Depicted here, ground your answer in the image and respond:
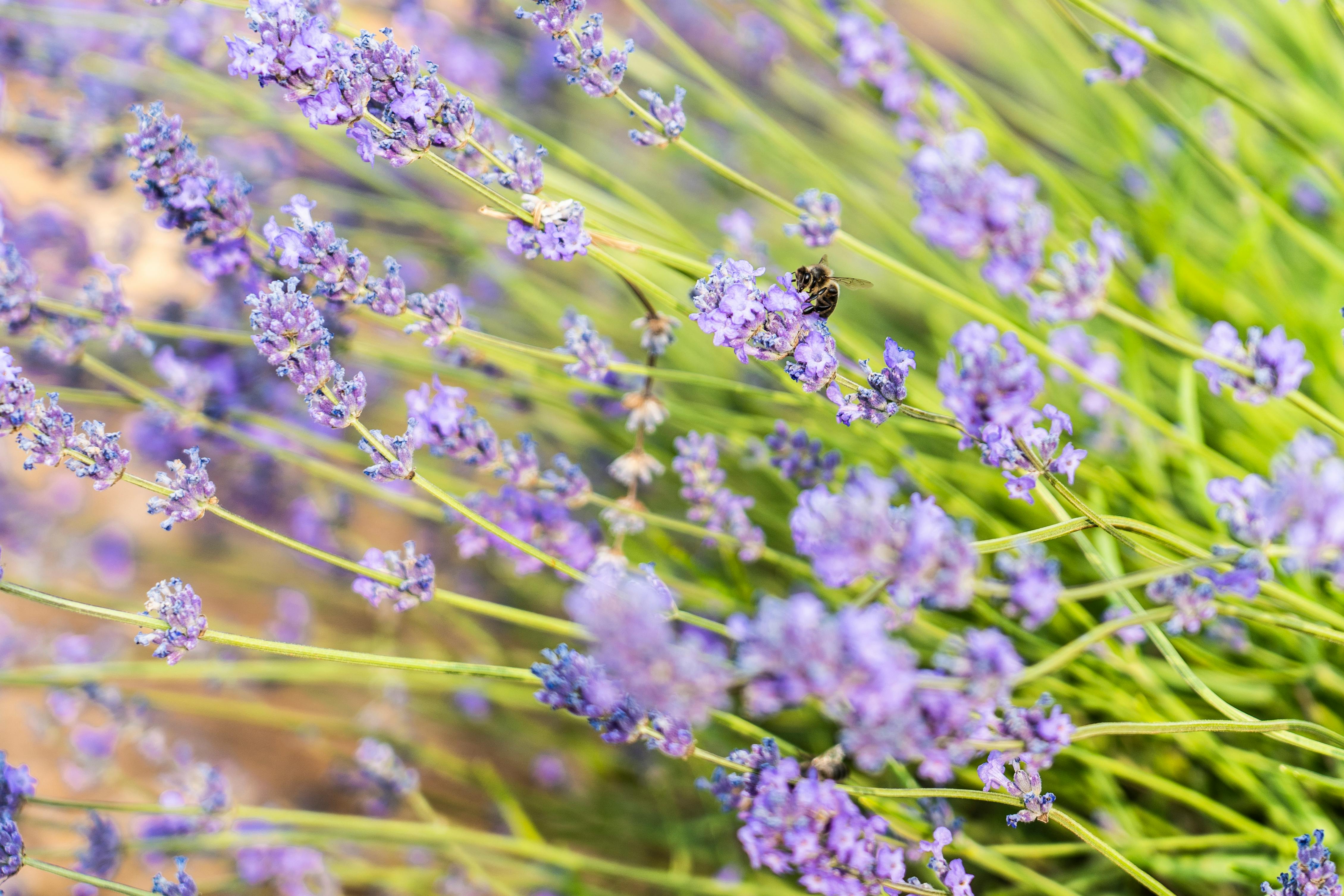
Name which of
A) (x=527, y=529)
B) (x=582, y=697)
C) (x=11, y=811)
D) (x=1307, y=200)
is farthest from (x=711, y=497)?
(x=1307, y=200)

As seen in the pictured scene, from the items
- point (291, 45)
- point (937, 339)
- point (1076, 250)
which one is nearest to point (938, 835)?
point (1076, 250)

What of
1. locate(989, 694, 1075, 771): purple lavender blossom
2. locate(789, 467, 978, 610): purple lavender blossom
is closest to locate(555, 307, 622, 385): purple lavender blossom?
locate(789, 467, 978, 610): purple lavender blossom

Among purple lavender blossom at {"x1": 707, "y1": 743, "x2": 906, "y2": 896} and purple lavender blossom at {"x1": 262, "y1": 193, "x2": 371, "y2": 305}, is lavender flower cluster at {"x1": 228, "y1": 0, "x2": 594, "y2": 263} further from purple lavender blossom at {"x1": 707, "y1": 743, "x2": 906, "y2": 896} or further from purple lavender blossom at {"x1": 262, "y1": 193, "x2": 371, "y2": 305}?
purple lavender blossom at {"x1": 707, "y1": 743, "x2": 906, "y2": 896}

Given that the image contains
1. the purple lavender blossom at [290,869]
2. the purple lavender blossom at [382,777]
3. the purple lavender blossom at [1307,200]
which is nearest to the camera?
the purple lavender blossom at [382,777]

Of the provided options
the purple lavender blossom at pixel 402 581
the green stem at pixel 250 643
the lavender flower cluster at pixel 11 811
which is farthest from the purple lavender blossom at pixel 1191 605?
the lavender flower cluster at pixel 11 811

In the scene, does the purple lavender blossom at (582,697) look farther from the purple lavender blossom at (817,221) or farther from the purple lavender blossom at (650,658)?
the purple lavender blossom at (817,221)

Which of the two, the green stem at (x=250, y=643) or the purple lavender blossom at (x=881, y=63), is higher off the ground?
the purple lavender blossom at (x=881, y=63)

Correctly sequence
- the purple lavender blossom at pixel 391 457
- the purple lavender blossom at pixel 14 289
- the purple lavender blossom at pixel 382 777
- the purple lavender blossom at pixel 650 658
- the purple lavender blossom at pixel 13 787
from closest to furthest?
the purple lavender blossom at pixel 650 658
the purple lavender blossom at pixel 391 457
the purple lavender blossom at pixel 13 787
the purple lavender blossom at pixel 14 289
the purple lavender blossom at pixel 382 777
